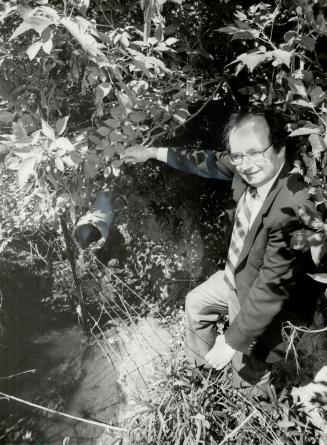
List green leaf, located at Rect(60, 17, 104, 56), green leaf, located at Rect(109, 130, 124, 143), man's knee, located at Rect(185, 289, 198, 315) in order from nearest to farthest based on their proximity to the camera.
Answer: green leaf, located at Rect(60, 17, 104, 56) → green leaf, located at Rect(109, 130, 124, 143) → man's knee, located at Rect(185, 289, 198, 315)

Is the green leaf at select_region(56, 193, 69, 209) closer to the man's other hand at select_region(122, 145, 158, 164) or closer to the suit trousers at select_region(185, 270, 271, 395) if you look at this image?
the man's other hand at select_region(122, 145, 158, 164)

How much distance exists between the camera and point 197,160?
255 centimetres

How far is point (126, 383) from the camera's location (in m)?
3.13

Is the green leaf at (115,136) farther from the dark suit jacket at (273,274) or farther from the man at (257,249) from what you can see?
the dark suit jacket at (273,274)

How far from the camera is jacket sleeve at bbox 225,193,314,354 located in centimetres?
192

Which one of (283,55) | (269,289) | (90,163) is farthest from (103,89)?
(269,289)

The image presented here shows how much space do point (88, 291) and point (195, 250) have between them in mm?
1203

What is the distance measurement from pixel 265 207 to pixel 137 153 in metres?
0.85

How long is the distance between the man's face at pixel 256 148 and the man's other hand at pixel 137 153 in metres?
0.56

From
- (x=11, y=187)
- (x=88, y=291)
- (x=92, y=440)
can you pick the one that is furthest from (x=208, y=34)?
(x=92, y=440)

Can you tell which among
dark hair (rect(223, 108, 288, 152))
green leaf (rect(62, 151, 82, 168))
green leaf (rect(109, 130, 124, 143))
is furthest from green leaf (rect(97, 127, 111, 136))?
dark hair (rect(223, 108, 288, 152))

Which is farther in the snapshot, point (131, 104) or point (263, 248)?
point (263, 248)

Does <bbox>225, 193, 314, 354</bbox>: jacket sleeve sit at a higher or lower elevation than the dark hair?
lower

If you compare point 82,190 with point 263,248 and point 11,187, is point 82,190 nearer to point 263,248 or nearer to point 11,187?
point 11,187
